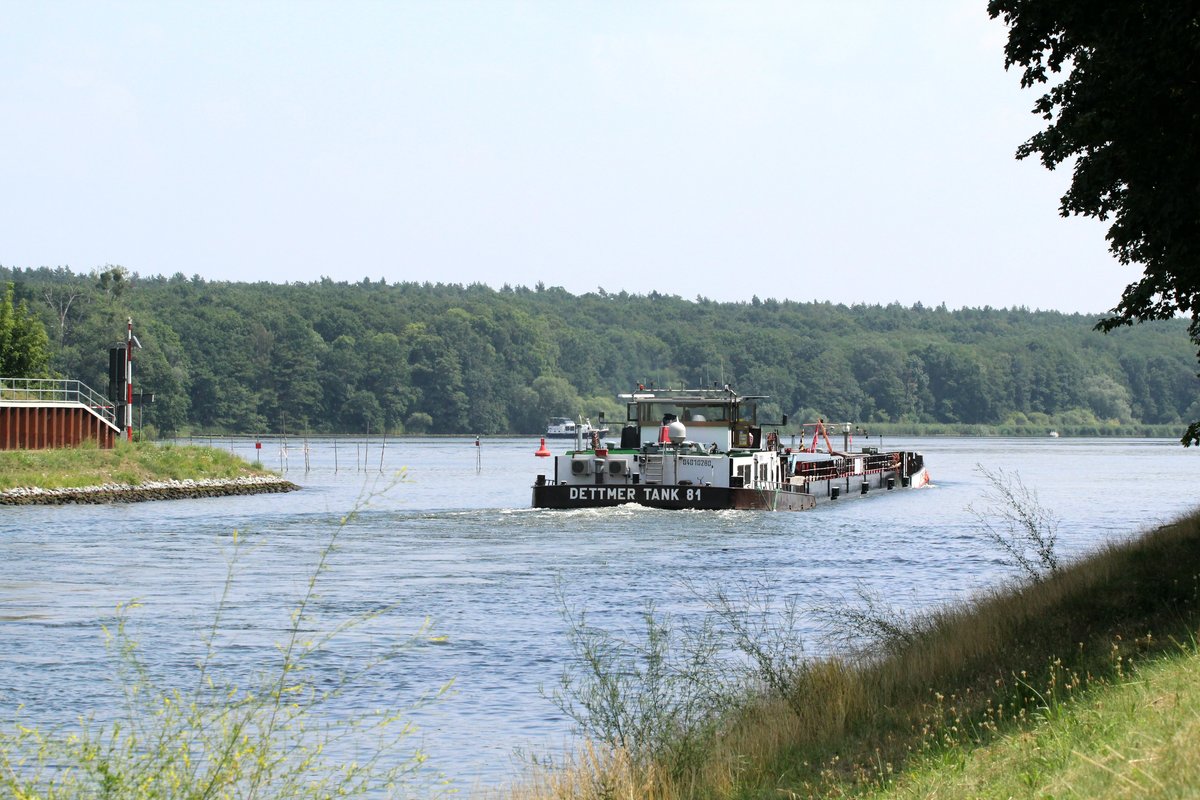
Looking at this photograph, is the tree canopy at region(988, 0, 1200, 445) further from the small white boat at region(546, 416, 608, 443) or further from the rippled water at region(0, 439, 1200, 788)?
the small white boat at region(546, 416, 608, 443)

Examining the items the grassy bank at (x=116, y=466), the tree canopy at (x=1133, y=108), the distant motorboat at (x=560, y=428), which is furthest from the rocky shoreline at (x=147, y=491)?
the distant motorboat at (x=560, y=428)

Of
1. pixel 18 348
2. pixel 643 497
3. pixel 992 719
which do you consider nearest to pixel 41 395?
pixel 18 348

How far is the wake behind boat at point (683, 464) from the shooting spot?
46750mm

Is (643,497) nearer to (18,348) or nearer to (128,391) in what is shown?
(128,391)

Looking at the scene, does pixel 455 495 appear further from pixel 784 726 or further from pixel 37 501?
pixel 784 726

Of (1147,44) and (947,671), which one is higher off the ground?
(1147,44)

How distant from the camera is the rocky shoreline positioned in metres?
55.4

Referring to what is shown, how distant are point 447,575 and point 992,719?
67.1ft

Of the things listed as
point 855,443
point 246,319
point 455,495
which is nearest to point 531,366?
point 246,319

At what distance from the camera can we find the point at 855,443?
163750 mm

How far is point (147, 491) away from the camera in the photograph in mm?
61156

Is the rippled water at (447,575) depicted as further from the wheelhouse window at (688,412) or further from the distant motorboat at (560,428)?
the distant motorboat at (560,428)

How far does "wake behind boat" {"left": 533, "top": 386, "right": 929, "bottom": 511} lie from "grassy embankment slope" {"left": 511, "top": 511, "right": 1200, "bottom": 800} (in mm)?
29829

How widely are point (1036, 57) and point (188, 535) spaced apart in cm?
2952
